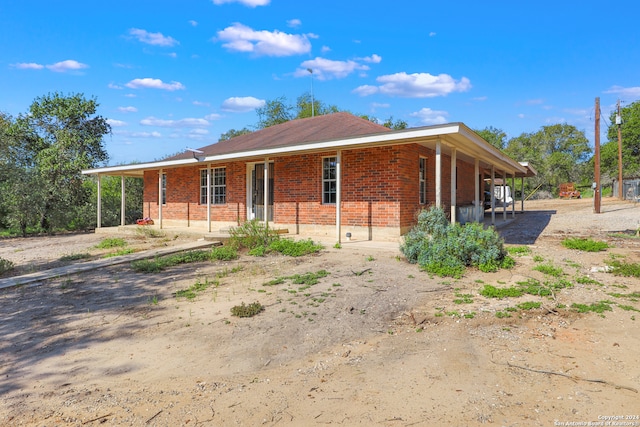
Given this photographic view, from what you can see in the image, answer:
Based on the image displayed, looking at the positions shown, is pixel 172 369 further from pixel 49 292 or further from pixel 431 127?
pixel 431 127

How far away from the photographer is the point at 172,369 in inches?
135

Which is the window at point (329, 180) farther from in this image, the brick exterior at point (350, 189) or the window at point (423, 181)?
the window at point (423, 181)

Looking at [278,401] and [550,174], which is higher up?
[550,174]

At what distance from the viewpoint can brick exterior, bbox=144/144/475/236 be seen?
34.2 ft

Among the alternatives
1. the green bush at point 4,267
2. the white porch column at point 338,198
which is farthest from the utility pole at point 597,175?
the green bush at point 4,267

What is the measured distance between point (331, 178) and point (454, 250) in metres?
5.12

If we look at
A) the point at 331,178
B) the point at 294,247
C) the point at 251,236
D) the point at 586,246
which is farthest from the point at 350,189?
the point at 586,246

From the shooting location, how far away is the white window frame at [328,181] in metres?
11.5

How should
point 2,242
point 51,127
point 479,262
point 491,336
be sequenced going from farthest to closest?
point 51,127
point 2,242
point 479,262
point 491,336

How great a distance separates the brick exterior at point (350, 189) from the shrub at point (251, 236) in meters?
2.22

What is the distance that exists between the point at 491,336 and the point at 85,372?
12.9 feet

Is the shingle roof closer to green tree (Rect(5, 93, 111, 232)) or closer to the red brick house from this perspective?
the red brick house

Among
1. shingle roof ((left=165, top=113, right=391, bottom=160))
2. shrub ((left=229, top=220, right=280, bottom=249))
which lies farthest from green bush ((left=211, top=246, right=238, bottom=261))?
shingle roof ((left=165, top=113, right=391, bottom=160))

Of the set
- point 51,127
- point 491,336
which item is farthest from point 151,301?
point 51,127
